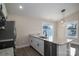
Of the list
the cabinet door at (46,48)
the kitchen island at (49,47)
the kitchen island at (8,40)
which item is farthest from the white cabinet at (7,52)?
the cabinet door at (46,48)

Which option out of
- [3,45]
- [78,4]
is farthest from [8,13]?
[78,4]

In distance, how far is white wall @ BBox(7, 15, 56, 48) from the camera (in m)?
1.59

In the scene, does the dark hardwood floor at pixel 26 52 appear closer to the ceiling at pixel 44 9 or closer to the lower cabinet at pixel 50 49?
the lower cabinet at pixel 50 49

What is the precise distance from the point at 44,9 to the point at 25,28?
0.45 m

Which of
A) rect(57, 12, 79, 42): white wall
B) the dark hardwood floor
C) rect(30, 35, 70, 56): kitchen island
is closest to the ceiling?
rect(57, 12, 79, 42): white wall

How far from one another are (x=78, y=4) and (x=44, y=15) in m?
0.58

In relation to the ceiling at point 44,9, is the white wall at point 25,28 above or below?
below

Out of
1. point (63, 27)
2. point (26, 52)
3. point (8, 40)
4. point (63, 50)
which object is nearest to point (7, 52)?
point (8, 40)

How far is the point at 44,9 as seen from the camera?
1606 mm

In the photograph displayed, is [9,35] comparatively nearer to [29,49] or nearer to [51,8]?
[29,49]

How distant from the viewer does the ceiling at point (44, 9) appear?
61.5 inches

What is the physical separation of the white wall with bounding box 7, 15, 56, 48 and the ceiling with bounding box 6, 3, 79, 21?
9cm

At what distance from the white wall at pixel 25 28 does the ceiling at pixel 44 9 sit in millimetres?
85

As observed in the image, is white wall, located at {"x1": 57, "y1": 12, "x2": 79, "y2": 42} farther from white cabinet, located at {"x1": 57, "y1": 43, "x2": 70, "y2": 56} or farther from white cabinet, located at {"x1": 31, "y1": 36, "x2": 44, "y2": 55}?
white cabinet, located at {"x1": 31, "y1": 36, "x2": 44, "y2": 55}
